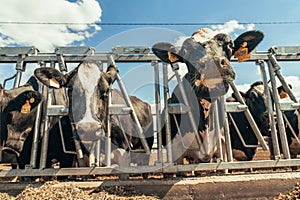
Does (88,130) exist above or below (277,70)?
below

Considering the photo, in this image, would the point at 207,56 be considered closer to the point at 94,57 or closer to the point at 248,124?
the point at 94,57

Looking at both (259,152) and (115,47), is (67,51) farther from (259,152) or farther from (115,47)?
(259,152)

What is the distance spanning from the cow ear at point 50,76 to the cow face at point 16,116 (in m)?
0.54

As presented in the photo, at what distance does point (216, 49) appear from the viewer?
385cm

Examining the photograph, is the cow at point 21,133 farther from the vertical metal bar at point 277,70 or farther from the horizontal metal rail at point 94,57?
the vertical metal bar at point 277,70

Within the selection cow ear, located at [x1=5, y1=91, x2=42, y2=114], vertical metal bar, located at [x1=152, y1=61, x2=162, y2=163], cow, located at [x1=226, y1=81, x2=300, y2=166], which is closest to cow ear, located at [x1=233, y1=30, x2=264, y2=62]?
vertical metal bar, located at [x1=152, y1=61, x2=162, y2=163]

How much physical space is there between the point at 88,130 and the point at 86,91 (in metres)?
0.77

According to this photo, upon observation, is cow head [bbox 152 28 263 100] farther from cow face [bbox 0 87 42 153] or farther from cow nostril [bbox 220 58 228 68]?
cow face [bbox 0 87 42 153]

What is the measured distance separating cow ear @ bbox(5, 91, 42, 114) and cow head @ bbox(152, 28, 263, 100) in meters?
2.06

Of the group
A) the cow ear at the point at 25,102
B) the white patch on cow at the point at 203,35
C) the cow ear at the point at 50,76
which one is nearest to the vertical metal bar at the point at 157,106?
the white patch on cow at the point at 203,35

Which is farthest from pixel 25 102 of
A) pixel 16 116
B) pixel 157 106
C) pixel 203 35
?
pixel 203 35

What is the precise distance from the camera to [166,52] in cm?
403

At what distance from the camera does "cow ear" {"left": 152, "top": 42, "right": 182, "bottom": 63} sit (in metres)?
3.98

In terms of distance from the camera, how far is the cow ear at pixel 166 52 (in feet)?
13.1
